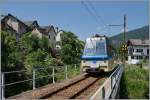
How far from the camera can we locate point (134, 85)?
28.9m

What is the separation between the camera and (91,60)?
2178 cm

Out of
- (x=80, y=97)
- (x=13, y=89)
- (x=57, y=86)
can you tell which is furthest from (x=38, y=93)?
(x=13, y=89)

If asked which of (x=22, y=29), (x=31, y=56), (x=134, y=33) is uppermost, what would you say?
(x=22, y=29)

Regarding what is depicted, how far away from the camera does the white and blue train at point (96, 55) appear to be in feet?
70.4

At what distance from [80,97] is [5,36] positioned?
1899 cm

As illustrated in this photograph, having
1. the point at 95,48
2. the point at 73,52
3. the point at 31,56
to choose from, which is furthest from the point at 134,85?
the point at 31,56

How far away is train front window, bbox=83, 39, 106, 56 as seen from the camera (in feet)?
71.4

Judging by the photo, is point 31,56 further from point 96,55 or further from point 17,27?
point 17,27

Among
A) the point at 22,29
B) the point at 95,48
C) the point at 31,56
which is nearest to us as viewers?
the point at 95,48

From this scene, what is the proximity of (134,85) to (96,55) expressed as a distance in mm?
8169

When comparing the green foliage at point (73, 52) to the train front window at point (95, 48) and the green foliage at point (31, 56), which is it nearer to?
the green foliage at point (31, 56)

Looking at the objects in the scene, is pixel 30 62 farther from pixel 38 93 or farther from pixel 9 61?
pixel 38 93

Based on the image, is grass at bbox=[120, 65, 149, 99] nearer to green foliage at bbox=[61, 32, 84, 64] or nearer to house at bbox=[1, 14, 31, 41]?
green foliage at bbox=[61, 32, 84, 64]

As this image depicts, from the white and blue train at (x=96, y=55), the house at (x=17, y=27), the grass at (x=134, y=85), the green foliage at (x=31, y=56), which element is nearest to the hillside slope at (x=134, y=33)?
the grass at (x=134, y=85)
